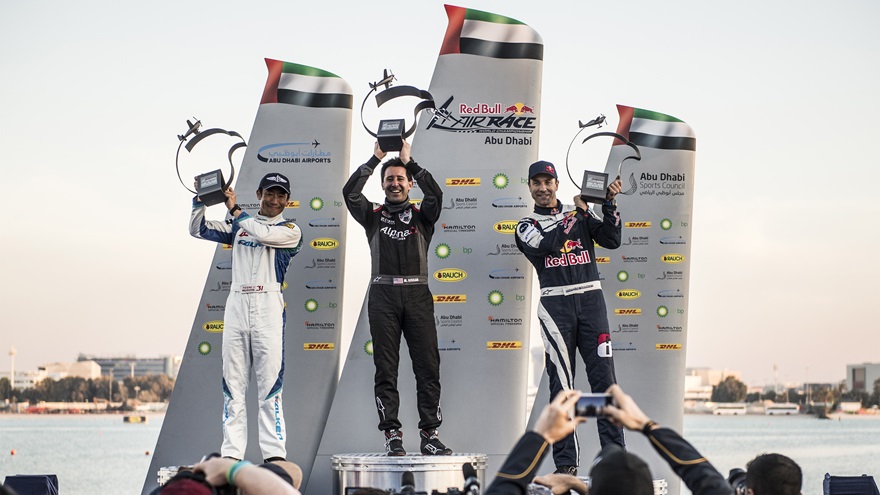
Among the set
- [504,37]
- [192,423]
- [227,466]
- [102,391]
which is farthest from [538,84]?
[102,391]

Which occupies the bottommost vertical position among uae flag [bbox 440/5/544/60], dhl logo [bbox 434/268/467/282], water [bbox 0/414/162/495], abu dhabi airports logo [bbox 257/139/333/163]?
water [bbox 0/414/162/495]

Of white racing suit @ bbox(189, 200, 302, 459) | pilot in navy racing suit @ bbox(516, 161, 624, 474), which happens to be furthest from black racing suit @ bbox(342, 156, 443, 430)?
pilot in navy racing suit @ bbox(516, 161, 624, 474)

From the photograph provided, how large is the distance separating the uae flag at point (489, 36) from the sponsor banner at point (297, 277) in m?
1.06

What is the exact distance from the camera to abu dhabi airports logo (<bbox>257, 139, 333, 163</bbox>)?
8422 mm

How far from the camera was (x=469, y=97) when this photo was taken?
8141mm

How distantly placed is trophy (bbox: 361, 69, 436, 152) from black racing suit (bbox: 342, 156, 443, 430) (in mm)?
223

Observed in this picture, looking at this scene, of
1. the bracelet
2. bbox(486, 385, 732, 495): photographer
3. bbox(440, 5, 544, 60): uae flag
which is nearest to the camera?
bbox(486, 385, 732, 495): photographer

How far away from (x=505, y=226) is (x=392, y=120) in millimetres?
1579

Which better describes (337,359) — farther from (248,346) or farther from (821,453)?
(821,453)

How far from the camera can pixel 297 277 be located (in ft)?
27.2

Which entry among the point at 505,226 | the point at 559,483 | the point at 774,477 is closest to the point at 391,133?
the point at 505,226

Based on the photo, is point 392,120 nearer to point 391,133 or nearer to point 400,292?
point 391,133

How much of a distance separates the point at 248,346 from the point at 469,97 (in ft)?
8.40

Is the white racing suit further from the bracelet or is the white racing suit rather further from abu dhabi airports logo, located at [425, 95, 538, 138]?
the bracelet
